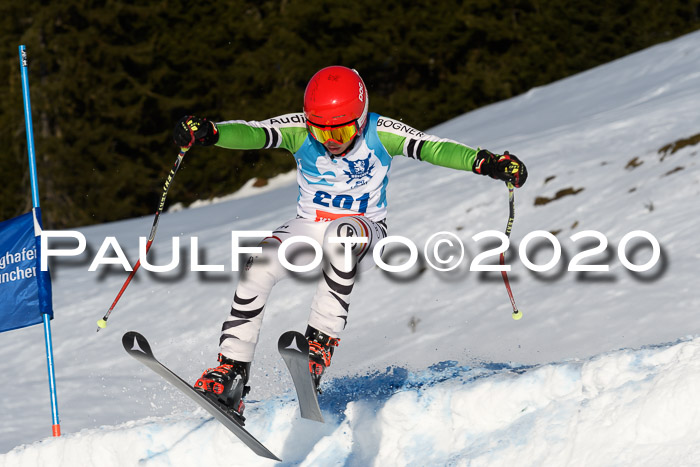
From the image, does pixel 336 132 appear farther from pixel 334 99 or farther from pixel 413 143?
pixel 413 143

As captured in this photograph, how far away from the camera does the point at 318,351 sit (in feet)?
14.3

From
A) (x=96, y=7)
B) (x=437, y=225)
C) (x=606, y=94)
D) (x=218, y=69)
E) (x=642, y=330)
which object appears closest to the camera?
(x=642, y=330)

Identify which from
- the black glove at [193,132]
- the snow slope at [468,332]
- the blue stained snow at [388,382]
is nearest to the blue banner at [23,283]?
the snow slope at [468,332]

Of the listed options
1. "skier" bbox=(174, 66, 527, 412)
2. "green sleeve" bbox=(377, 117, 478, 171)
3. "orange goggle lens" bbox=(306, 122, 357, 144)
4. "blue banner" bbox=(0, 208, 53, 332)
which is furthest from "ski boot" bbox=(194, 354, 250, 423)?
"blue banner" bbox=(0, 208, 53, 332)

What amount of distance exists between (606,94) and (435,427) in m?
11.7

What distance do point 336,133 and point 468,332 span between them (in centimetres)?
364

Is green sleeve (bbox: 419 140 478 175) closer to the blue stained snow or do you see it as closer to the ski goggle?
the ski goggle

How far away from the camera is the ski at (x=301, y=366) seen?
4.00 m

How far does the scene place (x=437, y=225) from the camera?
10.4 m

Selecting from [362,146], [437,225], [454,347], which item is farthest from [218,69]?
[362,146]

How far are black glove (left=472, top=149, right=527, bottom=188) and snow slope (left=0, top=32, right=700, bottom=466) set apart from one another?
0.94 meters

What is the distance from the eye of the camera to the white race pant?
4367 millimetres

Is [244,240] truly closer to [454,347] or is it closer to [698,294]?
[454,347]

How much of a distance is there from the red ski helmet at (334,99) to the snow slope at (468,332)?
1451mm
